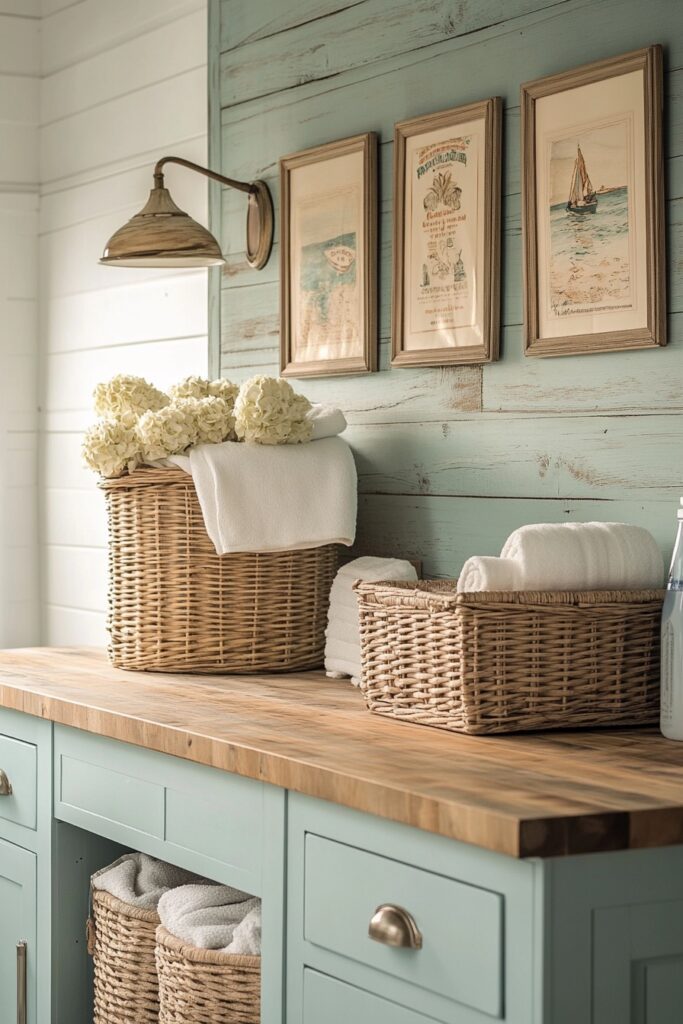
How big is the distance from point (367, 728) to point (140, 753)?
35 cm

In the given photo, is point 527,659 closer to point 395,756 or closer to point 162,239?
point 395,756

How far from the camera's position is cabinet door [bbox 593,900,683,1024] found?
1.28 meters

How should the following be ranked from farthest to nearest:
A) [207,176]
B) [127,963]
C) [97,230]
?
A: [97,230]
[207,176]
[127,963]

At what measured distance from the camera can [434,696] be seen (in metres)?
1.76

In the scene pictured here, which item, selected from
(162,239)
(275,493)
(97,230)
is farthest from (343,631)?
(97,230)

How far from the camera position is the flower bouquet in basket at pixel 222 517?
7.28ft

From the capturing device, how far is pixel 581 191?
1.99 metres

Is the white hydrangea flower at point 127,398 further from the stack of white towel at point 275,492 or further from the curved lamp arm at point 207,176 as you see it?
the curved lamp arm at point 207,176

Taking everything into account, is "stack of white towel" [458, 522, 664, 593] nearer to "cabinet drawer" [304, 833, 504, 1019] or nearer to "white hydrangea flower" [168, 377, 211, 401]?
"cabinet drawer" [304, 833, 504, 1019]

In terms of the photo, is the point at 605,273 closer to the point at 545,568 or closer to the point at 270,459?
the point at 545,568

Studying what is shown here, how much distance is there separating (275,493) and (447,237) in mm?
497

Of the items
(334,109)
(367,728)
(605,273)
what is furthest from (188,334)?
(367,728)

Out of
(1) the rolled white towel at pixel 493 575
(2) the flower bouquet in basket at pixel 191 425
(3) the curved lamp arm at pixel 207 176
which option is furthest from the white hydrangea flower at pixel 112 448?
(1) the rolled white towel at pixel 493 575

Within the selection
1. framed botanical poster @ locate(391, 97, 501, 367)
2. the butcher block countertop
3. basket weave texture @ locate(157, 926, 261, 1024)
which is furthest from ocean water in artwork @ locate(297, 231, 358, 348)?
basket weave texture @ locate(157, 926, 261, 1024)
